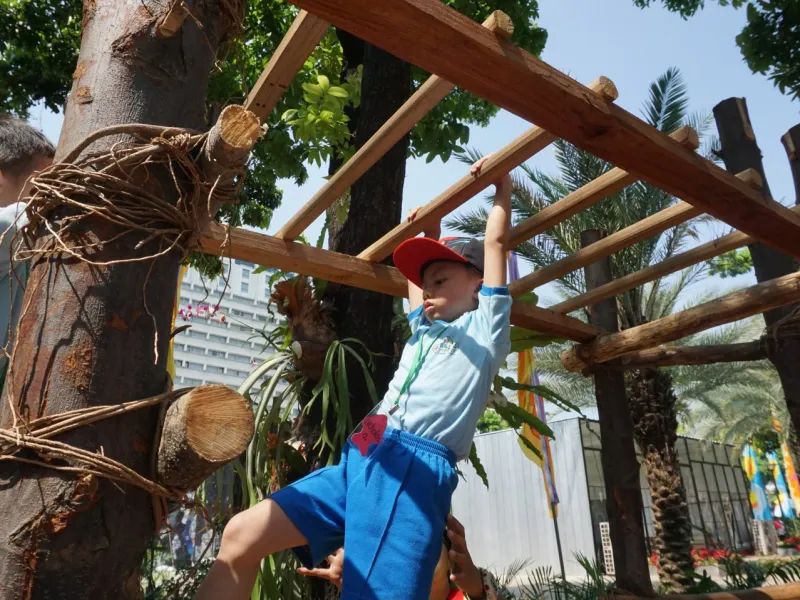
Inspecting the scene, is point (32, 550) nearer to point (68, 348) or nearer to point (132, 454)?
point (132, 454)

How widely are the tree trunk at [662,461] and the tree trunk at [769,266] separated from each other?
528 cm

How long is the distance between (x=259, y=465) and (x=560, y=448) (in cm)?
1308

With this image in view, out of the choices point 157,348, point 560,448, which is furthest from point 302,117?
point 560,448

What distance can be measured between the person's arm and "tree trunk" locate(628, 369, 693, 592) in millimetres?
7221

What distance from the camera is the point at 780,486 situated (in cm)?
3216

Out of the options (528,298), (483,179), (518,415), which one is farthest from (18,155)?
(518,415)

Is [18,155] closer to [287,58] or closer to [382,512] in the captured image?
[287,58]

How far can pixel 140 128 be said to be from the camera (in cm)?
132

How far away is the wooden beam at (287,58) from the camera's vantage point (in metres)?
2.25

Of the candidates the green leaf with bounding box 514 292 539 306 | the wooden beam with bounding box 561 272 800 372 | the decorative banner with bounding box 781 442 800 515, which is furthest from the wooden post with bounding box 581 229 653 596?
the decorative banner with bounding box 781 442 800 515

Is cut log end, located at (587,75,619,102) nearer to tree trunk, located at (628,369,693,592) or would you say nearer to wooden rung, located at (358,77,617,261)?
wooden rung, located at (358,77,617,261)

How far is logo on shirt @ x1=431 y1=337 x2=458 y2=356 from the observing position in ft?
6.91

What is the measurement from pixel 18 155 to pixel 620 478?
12.1ft

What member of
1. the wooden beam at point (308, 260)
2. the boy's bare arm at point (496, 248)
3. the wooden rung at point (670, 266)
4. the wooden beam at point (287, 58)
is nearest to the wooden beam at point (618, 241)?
the wooden beam at point (308, 260)
